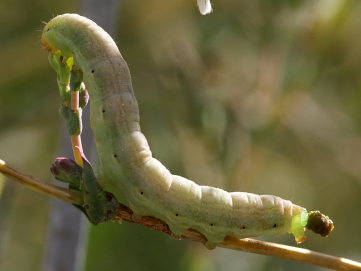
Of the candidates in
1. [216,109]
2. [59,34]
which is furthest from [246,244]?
[216,109]

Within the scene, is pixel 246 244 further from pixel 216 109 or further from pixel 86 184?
pixel 216 109

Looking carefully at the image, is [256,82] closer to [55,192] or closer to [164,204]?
[164,204]

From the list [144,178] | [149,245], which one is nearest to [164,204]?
[144,178]

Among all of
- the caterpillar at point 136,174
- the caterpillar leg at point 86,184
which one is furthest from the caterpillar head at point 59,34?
the caterpillar leg at point 86,184

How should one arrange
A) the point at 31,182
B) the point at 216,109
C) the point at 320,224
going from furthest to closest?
the point at 216,109 < the point at 320,224 < the point at 31,182

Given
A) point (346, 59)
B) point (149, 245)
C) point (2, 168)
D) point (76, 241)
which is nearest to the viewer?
point (2, 168)
